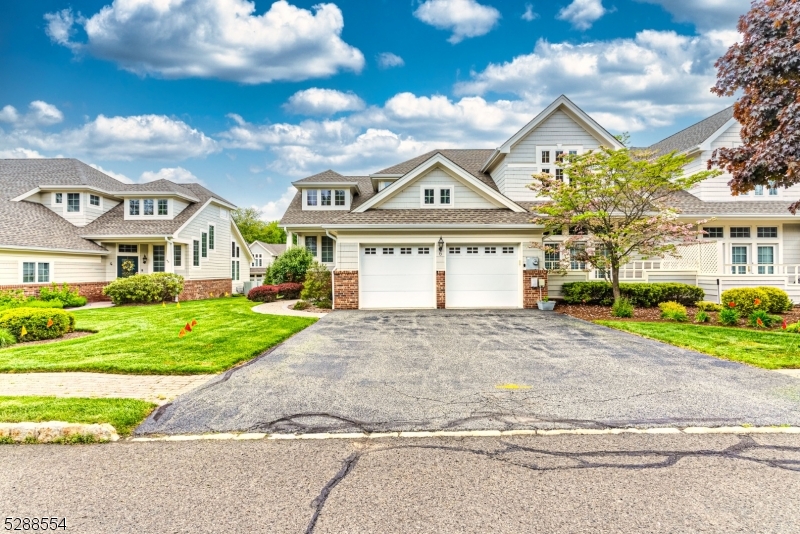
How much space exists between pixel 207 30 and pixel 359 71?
844 centimetres

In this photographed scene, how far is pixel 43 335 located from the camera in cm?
962

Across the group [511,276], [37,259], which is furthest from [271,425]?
[37,259]

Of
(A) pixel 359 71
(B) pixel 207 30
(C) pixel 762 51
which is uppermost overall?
(A) pixel 359 71

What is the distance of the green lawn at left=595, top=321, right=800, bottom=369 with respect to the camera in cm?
721

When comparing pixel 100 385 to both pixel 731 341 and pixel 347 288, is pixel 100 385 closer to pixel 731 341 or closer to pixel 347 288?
pixel 347 288

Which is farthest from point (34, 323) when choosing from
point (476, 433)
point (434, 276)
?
point (434, 276)

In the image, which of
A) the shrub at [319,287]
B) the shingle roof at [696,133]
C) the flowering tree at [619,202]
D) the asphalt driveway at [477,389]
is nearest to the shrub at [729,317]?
the flowering tree at [619,202]

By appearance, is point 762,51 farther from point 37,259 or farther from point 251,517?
point 37,259

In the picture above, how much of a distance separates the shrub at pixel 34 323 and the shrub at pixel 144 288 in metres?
8.73

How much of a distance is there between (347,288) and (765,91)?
12.6 m

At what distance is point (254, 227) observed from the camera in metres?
67.1

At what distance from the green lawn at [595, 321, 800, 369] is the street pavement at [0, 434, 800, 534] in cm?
413

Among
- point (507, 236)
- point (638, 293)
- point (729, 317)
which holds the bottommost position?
point (729, 317)

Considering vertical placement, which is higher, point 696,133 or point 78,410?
point 696,133
